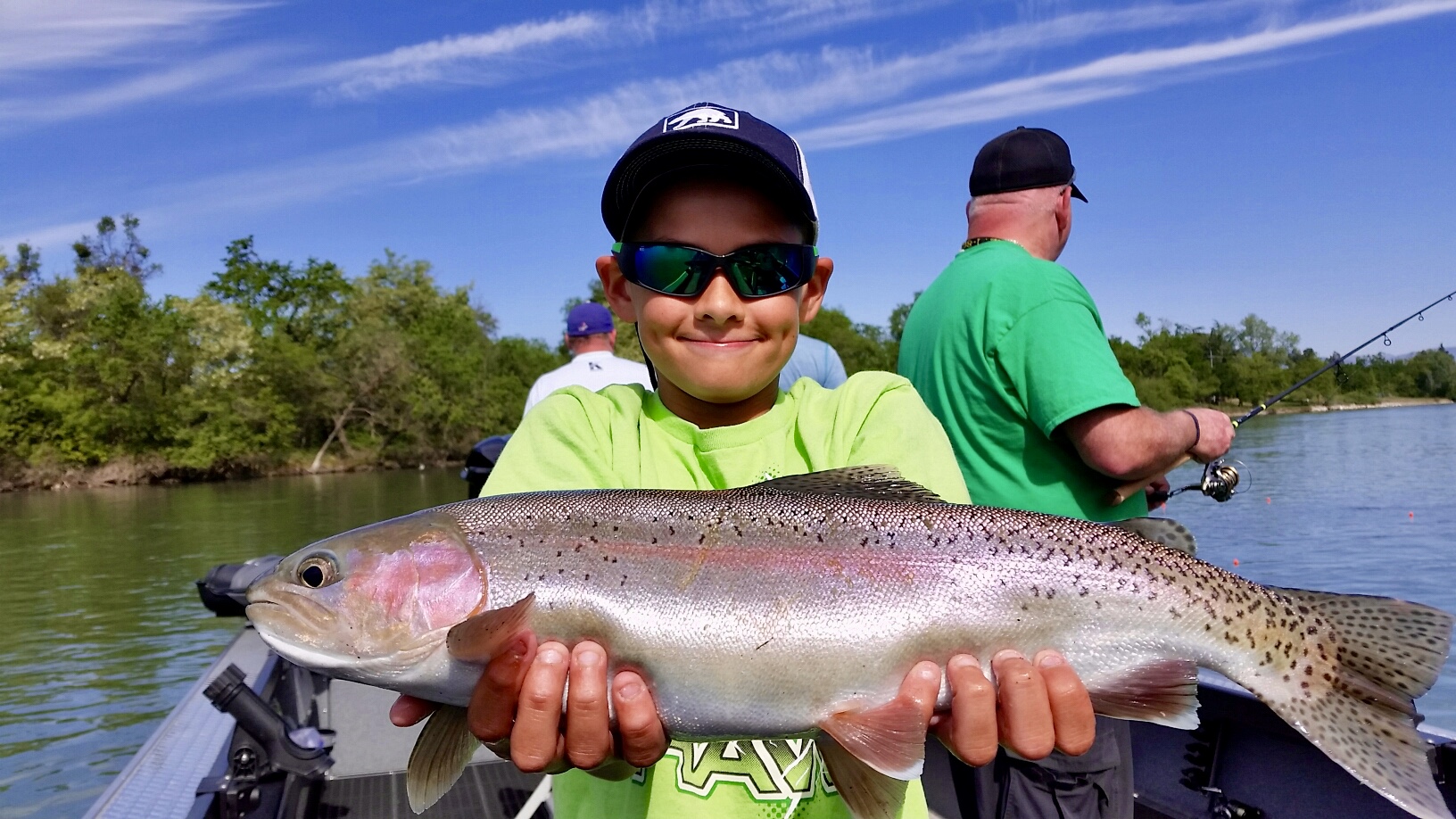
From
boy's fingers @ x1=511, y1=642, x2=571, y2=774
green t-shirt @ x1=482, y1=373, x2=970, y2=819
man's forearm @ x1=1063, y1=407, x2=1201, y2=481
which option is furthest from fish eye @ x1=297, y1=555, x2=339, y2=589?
man's forearm @ x1=1063, y1=407, x2=1201, y2=481

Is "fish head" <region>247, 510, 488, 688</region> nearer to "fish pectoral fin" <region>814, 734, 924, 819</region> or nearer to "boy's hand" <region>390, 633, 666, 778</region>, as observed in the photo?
"boy's hand" <region>390, 633, 666, 778</region>

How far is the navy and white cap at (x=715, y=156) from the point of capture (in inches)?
104

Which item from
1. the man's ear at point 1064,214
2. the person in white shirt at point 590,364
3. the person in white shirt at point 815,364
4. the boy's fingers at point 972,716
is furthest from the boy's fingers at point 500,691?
the person in white shirt at point 590,364

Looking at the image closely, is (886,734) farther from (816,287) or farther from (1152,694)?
(816,287)

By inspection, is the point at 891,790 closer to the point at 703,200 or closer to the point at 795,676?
the point at 795,676

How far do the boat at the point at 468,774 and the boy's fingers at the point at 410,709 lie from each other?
2.36 meters

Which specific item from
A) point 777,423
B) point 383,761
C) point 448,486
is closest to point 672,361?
point 777,423

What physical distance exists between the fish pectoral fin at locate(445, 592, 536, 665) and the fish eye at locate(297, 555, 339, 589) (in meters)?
0.43

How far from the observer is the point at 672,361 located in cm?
271

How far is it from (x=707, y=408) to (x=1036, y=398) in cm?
148

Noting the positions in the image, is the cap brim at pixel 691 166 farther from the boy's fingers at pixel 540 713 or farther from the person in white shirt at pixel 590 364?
the person in white shirt at pixel 590 364

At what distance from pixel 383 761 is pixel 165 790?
3.51 ft

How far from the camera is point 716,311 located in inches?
104

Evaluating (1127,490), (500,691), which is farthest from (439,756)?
(1127,490)
